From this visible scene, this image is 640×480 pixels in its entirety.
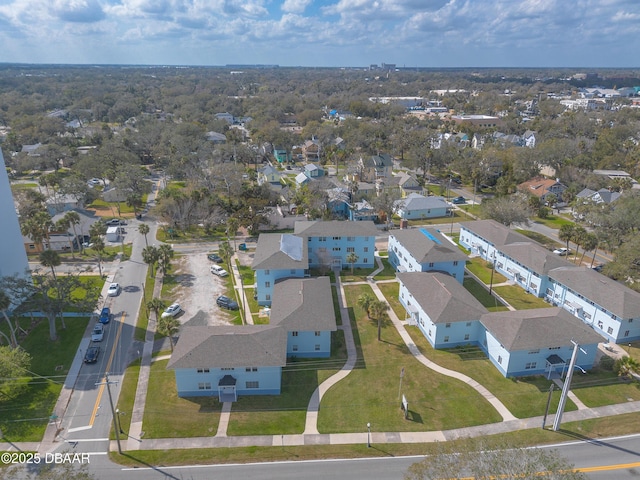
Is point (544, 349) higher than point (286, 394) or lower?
higher

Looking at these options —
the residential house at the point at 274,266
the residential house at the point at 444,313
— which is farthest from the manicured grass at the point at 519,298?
the residential house at the point at 274,266

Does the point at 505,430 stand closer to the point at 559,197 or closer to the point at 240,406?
the point at 240,406

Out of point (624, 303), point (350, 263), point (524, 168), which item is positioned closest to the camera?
point (624, 303)

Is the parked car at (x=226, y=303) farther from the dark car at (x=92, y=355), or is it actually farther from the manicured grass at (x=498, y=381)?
the manicured grass at (x=498, y=381)

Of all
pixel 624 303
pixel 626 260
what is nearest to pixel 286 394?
pixel 624 303

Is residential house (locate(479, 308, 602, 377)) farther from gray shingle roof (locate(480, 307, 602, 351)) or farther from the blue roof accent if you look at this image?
the blue roof accent

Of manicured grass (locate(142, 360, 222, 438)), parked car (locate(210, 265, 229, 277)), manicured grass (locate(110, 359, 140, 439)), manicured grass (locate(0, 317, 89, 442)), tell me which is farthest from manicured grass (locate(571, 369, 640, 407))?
manicured grass (locate(0, 317, 89, 442))
